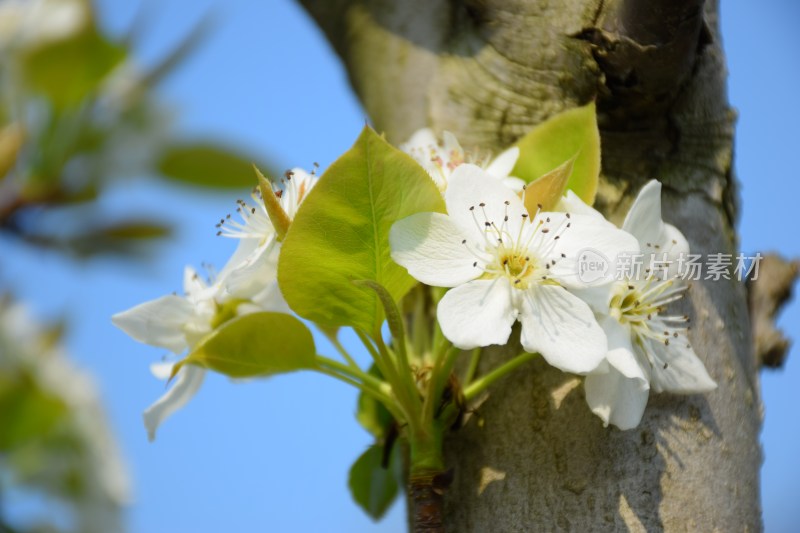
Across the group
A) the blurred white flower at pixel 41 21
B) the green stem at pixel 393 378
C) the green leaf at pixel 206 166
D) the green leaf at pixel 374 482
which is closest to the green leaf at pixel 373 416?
the green leaf at pixel 374 482

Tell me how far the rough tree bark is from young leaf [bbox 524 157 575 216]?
0.57ft

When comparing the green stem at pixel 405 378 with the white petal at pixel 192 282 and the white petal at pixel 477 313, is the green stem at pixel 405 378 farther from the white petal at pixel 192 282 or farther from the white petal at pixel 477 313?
the white petal at pixel 192 282

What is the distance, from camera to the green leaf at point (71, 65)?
107 centimetres

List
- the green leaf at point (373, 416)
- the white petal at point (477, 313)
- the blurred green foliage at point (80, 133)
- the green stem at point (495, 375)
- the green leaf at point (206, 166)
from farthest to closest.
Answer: the green leaf at point (206, 166)
the blurred green foliage at point (80, 133)
the green leaf at point (373, 416)
the green stem at point (495, 375)
the white petal at point (477, 313)

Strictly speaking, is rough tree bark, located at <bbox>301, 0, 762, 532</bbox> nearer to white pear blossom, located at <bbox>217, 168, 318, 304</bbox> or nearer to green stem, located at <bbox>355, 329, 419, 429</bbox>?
green stem, located at <bbox>355, 329, 419, 429</bbox>

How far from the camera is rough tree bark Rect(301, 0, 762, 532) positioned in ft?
2.53

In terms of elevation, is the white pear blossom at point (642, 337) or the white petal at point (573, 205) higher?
the white petal at point (573, 205)

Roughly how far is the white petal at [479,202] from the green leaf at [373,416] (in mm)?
250

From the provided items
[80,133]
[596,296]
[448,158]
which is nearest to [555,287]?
[596,296]

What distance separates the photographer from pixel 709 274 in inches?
35.6

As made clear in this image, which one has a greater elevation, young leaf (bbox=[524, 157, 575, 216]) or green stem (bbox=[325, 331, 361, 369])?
young leaf (bbox=[524, 157, 575, 216])

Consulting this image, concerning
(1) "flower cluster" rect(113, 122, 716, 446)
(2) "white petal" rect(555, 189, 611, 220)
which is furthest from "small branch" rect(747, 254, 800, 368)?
(2) "white petal" rect(555, 189, 611, 220)

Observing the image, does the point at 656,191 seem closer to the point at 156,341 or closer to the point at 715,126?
the point at 715,126

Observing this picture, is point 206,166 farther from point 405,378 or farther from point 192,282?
point 405,378
